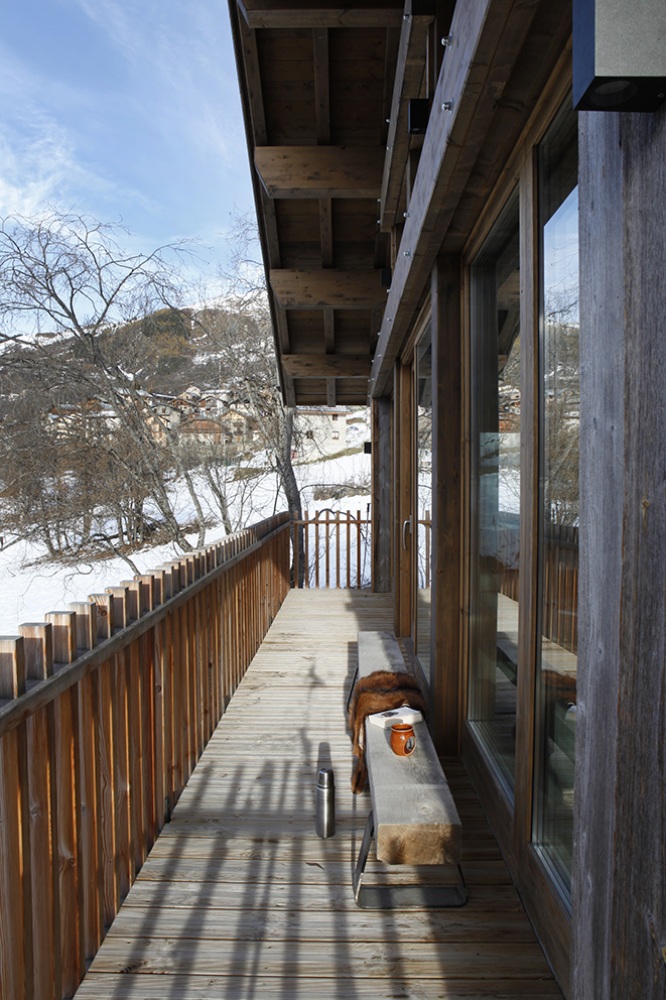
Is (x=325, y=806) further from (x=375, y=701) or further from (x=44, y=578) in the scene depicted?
(x=44, y=578)

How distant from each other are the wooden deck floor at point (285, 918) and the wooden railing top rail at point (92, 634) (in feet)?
2.56

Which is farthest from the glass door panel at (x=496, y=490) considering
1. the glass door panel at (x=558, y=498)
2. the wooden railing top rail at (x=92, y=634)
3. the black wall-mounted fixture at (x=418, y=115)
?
the wooden railing top rail at (x=92, y=634)

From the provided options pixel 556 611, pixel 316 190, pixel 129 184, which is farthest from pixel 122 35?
pixel 556 611

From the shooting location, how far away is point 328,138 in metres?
4.45

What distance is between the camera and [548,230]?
1908mm

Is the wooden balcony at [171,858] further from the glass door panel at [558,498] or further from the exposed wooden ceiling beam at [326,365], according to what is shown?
the exposed wooden ceiling beam at [326,365]

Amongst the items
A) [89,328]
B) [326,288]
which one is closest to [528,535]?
[326,288]

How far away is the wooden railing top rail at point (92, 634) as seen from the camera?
142 cm

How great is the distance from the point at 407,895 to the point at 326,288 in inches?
188

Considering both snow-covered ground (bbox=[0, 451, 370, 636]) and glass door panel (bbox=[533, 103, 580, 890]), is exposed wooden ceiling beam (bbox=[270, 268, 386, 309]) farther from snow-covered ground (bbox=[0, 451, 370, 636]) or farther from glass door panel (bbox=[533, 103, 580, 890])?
snow-covered ground (bbox=[0, 451, 370, 636])

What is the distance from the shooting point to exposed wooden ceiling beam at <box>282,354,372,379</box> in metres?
7.69

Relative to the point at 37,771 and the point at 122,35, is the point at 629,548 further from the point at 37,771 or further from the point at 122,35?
the point at 122,35

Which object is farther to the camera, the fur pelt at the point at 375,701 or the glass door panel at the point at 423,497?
the glass door panel at the point at 423,497

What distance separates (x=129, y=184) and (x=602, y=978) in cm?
2479
